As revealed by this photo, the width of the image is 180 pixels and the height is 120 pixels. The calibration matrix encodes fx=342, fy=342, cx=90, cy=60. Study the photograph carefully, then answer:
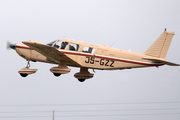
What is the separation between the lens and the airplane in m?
20.7

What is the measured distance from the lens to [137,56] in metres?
21.0

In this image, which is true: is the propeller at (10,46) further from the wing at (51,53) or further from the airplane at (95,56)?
the wing at (51,53)

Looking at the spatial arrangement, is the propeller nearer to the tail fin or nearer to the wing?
the wing

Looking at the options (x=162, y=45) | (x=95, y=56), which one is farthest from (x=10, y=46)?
(x=162, y=45)

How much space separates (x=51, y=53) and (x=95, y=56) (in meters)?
2.76

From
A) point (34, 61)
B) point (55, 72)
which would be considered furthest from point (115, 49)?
point (34, 61)

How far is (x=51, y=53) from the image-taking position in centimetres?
2083

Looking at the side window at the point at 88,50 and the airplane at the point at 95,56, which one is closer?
the airplane at the point at 95,56

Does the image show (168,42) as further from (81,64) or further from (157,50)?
(81,64)

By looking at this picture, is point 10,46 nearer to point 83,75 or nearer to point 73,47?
point 73,47

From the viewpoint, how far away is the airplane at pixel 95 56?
814 inches

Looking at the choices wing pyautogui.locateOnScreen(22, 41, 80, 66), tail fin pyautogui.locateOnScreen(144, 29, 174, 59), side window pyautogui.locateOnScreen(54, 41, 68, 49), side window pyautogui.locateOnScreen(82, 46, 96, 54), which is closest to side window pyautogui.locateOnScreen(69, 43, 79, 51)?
side window pyautogui.locateOnScreen(54, 41, 68, 49)

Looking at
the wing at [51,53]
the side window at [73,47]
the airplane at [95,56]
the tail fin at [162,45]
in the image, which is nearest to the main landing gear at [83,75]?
the airplane at [95,56]

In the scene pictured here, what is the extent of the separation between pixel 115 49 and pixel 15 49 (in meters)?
6.90
